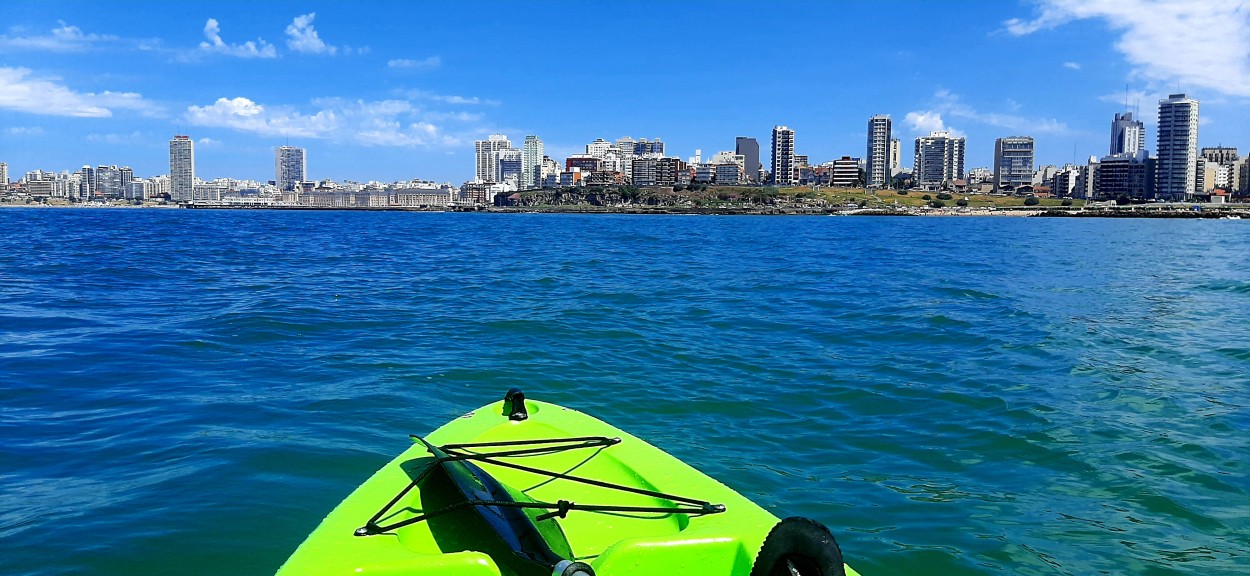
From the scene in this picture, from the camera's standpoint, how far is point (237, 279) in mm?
23766

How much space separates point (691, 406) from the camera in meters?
9.71

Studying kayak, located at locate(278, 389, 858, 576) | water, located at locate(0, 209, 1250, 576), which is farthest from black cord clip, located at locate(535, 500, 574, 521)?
water, located at locate(0, 209, 1250, 576)

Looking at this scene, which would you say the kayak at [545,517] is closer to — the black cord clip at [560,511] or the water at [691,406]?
the black cord clip at [560,511]

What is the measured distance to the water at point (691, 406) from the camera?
5941 mm

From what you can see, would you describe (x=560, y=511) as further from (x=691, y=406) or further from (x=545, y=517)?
(x=691, y=406)

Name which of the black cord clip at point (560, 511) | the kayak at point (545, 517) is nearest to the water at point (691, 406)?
the kayak at point (545, 517)

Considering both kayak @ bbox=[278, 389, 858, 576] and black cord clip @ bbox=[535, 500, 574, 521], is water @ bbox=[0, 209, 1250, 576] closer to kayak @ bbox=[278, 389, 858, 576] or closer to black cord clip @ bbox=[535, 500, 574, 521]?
kayak @ bbox=[278, 389, 858, 576]

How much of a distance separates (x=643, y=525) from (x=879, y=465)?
3.85 m

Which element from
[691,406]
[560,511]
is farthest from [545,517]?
[691,406]

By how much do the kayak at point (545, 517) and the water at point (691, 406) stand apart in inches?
67.0

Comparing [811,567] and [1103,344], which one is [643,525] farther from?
[1103,344]

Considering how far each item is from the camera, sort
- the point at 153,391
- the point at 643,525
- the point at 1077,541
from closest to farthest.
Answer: the point at 643,525, the point at 1077,541, the point at 153,391

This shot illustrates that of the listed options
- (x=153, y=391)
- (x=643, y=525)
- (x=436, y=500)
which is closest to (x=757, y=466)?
(x=643, y=525)

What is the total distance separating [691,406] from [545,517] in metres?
5.49
